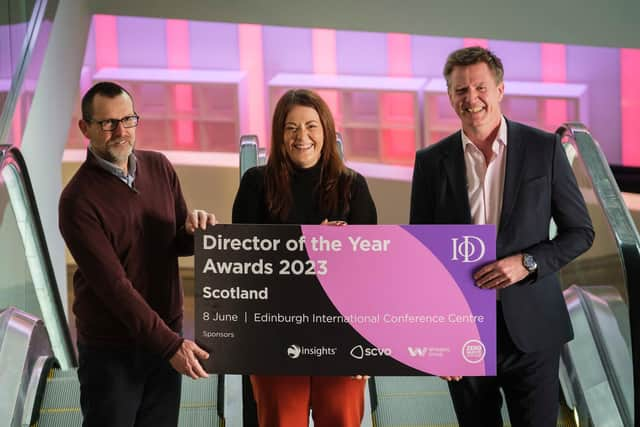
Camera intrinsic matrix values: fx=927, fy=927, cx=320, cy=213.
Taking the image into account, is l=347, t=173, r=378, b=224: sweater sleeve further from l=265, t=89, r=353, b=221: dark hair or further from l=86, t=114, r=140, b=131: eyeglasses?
l=86, t=114, r=140, b=131: eyeglasses

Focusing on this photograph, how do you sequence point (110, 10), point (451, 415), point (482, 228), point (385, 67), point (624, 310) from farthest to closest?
1. point (385, 67)
2. point (110, 10)
3. point (451, 415)
4. point (624, 310)
5. point (482, 228)

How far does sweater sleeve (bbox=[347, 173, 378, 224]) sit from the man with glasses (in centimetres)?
49

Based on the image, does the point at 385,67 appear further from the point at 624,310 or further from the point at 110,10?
the point at 624,310

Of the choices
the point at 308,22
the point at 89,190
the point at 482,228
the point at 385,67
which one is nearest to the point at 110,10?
the point at 308,22

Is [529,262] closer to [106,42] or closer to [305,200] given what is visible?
[305,200]

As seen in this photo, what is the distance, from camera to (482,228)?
10.1 feet

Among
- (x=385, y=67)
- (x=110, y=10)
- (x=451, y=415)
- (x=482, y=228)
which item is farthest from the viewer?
(x=385, y=67)

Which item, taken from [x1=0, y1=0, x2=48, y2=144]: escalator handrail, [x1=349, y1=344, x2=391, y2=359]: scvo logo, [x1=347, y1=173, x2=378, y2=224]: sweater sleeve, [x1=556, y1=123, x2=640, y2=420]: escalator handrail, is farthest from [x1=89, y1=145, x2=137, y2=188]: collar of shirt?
[x1=0, y1=0, x2=48, y2=144]: escalator handrail

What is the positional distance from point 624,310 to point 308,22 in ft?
16.3

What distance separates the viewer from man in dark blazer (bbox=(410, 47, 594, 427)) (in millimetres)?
3152

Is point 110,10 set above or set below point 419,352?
above

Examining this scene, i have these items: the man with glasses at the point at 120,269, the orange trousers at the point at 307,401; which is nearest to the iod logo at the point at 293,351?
the orange trousers at the point at 307,401

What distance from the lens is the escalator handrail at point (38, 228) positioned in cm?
435

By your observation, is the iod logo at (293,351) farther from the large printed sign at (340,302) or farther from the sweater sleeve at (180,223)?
the sweater sleeve at (180,223)
